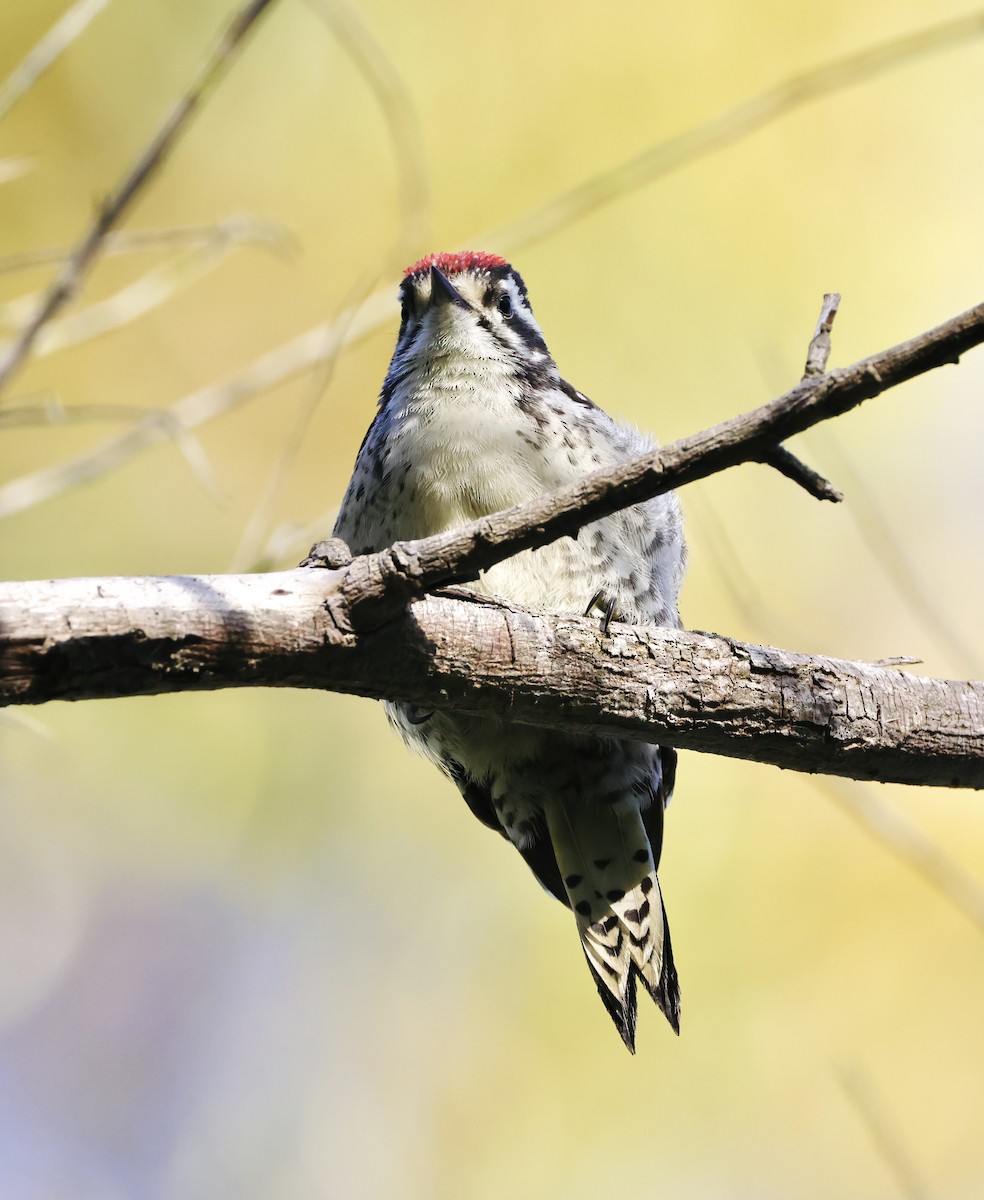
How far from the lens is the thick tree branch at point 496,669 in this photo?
166cm

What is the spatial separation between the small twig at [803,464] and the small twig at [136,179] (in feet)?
4.07

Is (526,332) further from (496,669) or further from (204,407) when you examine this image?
Answer: (496,669)

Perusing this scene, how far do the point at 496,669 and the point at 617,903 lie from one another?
138 cm

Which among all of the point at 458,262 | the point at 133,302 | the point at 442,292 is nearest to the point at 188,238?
the point at 133,302

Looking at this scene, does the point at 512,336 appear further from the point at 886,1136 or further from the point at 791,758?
the point at 886,1136

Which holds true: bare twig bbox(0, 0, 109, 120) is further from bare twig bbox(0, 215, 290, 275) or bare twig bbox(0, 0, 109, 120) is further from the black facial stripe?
the black facial stripe

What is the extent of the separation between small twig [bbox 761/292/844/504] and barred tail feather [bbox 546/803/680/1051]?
1.54m

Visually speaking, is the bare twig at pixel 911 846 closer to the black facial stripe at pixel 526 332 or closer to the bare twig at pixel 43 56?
the black facial stripe at pixel 526 332

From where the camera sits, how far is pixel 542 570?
296cm

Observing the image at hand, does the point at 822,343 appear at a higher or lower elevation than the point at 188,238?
lower

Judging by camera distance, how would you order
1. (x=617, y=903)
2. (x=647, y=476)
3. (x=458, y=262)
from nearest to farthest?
(x=647, y=476)
(x=617, y=903)
(x=458, y=262)

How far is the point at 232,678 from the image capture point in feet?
5.98

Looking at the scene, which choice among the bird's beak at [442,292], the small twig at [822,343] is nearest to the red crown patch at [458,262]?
the bird's beak at [442,292]

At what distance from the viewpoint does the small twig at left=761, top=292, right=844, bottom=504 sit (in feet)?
5.80
